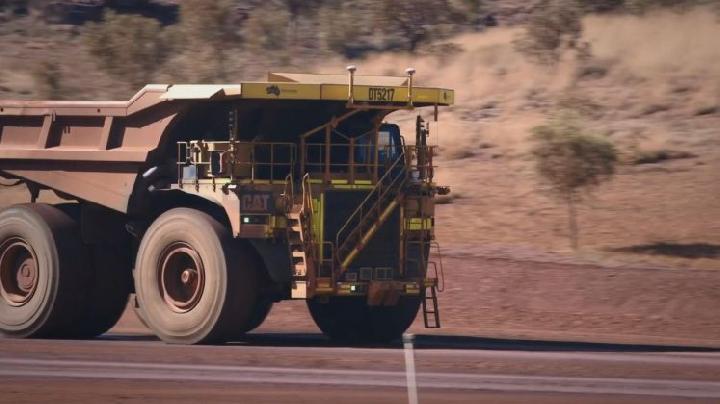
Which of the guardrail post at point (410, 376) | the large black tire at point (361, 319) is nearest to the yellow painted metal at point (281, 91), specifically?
the large black tire at point (361, 319)

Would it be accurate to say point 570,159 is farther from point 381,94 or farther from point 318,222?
point 318,222

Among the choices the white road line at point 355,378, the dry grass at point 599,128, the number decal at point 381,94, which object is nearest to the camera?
the white road line at point 355,378

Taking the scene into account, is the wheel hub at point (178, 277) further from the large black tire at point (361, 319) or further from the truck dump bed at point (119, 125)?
the large black tire at point (361, 319)

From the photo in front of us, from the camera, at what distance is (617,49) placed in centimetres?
4162

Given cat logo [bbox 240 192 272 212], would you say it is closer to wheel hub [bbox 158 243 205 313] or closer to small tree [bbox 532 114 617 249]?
wheel hub [bbox 158 243 205 313]

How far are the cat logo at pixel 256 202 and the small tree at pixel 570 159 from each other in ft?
43.0

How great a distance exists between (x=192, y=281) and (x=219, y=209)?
864 millimetres

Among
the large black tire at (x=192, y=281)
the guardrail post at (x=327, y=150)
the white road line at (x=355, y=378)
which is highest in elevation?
the guardrail post at (x=327, y=150)

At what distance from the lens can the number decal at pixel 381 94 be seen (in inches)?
645

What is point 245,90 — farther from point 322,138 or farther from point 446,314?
point 446,314

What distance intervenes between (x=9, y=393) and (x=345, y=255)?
5271mm

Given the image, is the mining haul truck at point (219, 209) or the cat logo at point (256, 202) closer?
the cat logo at point (256, 202)

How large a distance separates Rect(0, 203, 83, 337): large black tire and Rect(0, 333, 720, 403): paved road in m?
0.64

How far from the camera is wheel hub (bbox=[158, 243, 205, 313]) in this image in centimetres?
1612
